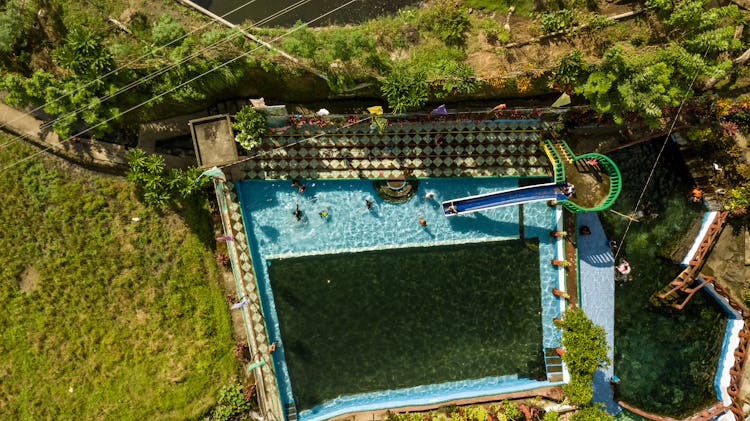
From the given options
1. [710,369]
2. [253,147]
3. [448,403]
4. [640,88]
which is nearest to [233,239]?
[253,147]

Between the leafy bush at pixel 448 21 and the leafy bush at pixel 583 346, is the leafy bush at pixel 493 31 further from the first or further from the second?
the leafy bush at pixel 583 346

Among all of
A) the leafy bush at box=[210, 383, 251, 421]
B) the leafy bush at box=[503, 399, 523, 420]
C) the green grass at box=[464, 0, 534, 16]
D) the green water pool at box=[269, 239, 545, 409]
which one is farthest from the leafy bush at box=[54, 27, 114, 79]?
the leafy bush at box=[503, 399, 523, 420]

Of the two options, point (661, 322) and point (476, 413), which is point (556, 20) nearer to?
point (661, 322)

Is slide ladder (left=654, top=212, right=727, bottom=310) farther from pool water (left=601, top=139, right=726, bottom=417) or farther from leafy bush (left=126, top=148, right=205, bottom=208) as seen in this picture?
leafy bush (left=126, top=148, right=205, bottom=208)

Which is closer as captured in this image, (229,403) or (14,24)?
(14,24)

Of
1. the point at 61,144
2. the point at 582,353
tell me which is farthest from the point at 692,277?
the point at 61,144

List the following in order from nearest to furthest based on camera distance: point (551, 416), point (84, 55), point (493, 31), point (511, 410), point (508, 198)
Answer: point (84, 55)
point (551, 416)
point (493, 31)
point (508, 198)
point (511, 410)
